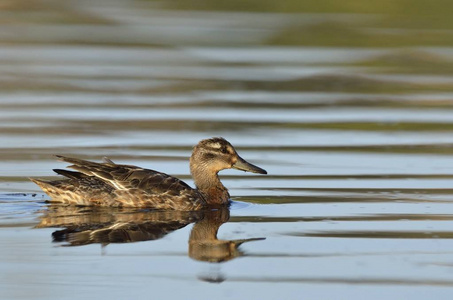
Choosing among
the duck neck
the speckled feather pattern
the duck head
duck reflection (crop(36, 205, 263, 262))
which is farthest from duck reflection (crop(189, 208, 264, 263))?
the duck head

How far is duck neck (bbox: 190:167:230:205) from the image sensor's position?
39.5 feet

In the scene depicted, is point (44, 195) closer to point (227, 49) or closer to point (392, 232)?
point (392, 232)

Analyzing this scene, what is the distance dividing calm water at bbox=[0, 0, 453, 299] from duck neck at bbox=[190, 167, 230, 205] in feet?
0.65

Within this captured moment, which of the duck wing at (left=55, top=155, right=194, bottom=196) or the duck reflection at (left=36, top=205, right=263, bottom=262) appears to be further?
the duck wing at (left=55, top=155, right=194, bottom=196)

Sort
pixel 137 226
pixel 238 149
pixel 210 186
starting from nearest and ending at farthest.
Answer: pixel 137 226, pixel 210 186, pixel 238 149

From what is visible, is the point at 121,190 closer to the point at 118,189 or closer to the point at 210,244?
the point at 118,189

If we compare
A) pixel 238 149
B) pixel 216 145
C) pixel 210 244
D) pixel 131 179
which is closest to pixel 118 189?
pixel 131 179

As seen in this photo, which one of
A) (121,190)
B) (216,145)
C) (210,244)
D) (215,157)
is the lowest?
(210,244)

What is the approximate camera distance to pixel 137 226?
35.1 feet

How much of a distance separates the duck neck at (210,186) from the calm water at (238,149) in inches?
7.7

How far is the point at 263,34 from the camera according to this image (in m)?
25.5

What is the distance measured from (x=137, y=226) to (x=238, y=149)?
13.2 ft

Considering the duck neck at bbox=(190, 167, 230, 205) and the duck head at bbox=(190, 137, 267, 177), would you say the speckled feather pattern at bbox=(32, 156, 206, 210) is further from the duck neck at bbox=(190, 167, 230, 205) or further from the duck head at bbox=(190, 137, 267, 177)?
the duck head at bbox=(190, 137, 267, 177)

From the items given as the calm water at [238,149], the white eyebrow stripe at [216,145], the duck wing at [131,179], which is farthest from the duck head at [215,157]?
the duck wing at [131,179]
